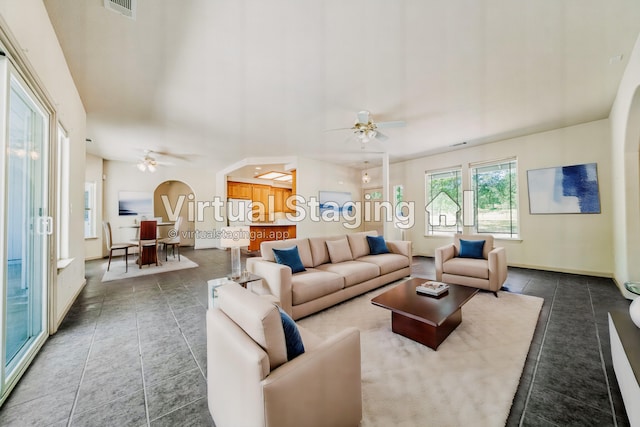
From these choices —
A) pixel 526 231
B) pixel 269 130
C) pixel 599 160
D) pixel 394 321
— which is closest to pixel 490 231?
pixel 526 231

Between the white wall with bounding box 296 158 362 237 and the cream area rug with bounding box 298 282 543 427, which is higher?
the white wall with bounding box 296 158 362 237

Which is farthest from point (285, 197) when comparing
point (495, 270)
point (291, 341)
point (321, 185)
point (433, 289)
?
point (291, 341)

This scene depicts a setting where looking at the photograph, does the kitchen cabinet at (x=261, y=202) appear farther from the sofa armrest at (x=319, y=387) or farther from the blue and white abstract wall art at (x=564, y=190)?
the sofa armrest at (x=319, y=387)

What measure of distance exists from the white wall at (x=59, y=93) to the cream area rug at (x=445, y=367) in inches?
121

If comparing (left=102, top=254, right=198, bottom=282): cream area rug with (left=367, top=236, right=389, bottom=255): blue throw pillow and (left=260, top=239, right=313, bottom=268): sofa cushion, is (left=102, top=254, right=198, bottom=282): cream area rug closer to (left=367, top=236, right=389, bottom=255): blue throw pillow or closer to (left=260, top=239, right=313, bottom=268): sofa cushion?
(left=260, top=239, right=313, bottom=268): sofa cushion

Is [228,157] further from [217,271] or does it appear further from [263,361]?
[263,361]

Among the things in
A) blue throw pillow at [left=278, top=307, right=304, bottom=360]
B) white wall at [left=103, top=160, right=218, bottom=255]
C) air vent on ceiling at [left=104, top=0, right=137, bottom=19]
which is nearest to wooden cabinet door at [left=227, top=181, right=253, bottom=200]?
white wall at [left=103, top=160, right=218, bottom=255]

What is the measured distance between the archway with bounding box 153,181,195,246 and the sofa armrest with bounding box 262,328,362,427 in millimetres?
8601

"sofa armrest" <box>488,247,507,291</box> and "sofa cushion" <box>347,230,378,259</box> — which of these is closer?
"sofa armrest" <box>488,247,507,291</box>

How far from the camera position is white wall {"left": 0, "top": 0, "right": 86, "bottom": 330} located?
163cm

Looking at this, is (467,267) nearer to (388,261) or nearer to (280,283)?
(388,261)

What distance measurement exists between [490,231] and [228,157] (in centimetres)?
688

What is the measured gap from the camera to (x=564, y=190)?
439cm

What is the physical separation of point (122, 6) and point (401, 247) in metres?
4.46
